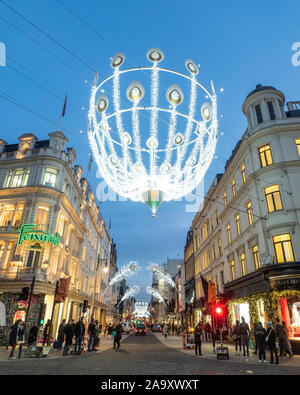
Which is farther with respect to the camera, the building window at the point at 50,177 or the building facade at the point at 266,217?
the building window at the point at 50,177

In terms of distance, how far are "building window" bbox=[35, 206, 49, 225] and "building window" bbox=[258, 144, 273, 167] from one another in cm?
2112

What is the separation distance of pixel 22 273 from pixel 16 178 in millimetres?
10772

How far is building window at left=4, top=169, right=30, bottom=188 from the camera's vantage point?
28.9 m

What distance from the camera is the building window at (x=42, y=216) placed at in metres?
27.1

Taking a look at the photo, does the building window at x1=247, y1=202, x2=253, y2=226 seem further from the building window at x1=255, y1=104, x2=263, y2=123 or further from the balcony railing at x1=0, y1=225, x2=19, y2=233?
the balcony railing at x1=0, y1=225, x2=19, y2=233

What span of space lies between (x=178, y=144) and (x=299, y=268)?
11.7m

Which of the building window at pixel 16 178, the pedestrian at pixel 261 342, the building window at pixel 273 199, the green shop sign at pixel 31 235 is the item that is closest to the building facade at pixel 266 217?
the building window at pixel 273 199

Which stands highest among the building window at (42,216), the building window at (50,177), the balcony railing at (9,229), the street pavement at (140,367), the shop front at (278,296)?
the building window at (50,177)

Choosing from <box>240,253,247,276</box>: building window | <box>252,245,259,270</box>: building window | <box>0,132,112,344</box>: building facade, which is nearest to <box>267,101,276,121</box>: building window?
<box>252,245,259,270</box>: building window

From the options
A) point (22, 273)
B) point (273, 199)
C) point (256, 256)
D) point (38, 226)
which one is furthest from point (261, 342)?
point (38, 226)

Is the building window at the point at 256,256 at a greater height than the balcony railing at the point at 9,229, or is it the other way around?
the balcony railing at the point at 9,229

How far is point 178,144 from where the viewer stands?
1203cm

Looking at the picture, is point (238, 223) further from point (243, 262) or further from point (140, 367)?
point (140, 367)

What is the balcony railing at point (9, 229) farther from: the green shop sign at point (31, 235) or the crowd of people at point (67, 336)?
the crowd of people at point (67, 336)
